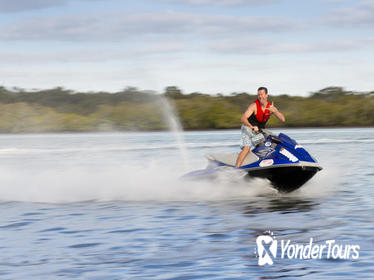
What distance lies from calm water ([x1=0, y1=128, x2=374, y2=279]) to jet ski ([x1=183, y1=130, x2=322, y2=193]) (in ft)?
0.81

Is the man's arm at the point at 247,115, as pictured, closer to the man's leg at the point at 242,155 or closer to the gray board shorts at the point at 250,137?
the gray board shorts at the point at 250,137

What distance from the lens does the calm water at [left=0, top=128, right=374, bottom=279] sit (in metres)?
6.25

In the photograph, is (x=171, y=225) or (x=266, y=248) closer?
(x=266, y=248)

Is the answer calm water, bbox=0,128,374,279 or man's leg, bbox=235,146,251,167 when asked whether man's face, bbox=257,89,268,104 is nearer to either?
man's leg, bbox=235,146,251,167

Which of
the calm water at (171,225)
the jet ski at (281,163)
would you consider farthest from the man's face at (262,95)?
the calm water at (171,225)

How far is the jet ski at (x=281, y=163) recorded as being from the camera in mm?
10875

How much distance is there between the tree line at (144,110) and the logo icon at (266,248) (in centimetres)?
5044

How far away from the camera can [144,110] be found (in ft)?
241

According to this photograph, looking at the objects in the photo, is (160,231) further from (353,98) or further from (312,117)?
(353,98)

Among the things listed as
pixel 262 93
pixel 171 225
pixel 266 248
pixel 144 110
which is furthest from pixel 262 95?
pixel 144 110

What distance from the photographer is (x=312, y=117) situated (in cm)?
8619

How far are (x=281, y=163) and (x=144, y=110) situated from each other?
206 feet

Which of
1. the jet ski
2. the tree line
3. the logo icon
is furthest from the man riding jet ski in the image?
the tree line

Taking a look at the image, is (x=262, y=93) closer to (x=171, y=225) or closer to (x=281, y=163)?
(x=281, y=163)
